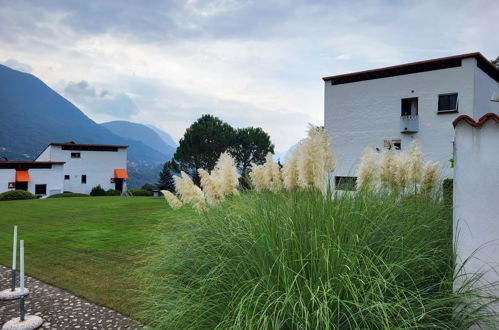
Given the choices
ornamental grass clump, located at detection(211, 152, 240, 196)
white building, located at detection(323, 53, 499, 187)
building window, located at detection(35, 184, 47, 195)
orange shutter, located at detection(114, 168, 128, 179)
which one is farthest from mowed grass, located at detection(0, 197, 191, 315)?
orange shutter, located at detection(114, 168, 128, 179)

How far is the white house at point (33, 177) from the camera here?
2853cm

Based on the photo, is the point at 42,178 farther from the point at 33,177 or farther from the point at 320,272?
the point at 320,272

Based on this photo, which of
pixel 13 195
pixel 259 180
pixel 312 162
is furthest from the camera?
pixel 13 195

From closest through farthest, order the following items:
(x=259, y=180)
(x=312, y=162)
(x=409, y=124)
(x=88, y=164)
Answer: (x=312, y=162) < (x=259, y=180) < (x=409, y=124) < (x=88, y=164)

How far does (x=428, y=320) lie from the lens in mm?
2066

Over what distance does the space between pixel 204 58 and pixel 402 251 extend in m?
11.5

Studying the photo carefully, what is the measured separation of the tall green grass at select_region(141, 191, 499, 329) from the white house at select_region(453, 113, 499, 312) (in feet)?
0.64

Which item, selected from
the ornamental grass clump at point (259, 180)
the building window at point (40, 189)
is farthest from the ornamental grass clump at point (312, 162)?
the building window at point (40, 189)

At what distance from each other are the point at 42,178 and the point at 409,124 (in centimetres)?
3249

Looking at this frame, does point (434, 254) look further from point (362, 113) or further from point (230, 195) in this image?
point (362, 113)

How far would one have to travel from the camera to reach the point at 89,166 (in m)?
35.8

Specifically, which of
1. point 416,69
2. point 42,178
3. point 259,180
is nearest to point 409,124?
point 416,69

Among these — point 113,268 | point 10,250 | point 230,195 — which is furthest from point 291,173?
point 10,250

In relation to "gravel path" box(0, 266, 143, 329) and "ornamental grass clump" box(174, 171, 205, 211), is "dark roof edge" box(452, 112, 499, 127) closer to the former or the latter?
"ornamental grass clump" box(174, 171, 205, 211)
